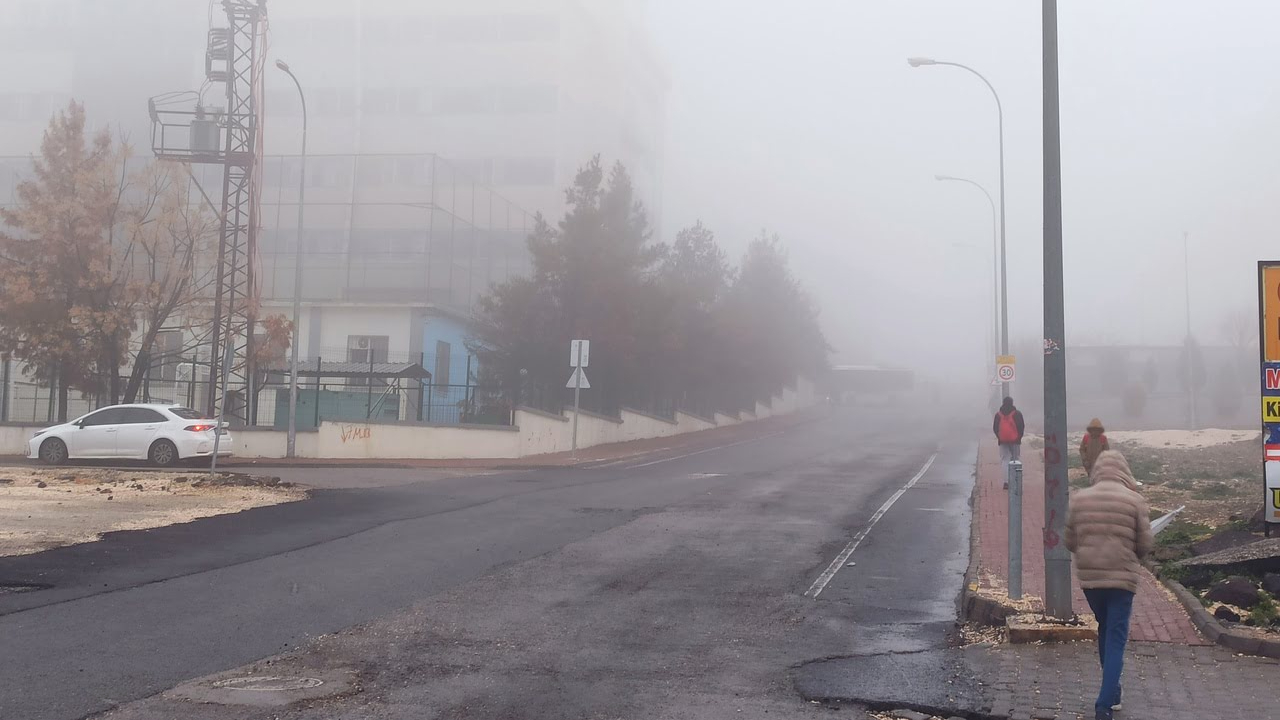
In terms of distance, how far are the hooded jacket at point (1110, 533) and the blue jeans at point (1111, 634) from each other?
8cm

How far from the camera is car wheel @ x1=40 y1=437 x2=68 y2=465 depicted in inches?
1048

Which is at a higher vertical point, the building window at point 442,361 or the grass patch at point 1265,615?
the building window at point 442,361

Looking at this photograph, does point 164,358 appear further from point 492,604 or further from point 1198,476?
point 492,604

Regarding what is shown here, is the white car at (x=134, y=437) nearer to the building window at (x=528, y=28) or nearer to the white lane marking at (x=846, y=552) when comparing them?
the white lane marking at (x=846, y=552)

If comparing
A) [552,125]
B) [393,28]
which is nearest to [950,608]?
[552,125]

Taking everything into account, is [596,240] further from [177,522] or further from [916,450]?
[177,522]

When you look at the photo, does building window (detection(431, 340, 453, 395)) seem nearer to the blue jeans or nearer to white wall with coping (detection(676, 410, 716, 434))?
white wall with coping (detection(676, 410, 716, 434))

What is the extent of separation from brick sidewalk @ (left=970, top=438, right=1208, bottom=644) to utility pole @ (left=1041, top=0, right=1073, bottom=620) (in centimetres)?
63

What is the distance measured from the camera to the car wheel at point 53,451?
87.3 ft

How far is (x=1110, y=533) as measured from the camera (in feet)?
21.3

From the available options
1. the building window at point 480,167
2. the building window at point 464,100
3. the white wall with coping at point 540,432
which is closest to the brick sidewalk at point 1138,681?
the white wall with coping at point 540,432

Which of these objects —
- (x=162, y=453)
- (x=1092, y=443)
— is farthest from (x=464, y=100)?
(x=1092, y=443)

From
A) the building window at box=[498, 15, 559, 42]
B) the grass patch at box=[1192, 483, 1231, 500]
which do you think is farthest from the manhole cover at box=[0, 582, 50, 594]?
the building window at box=[498, 15, 559, 42]

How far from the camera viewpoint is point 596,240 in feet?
125
